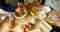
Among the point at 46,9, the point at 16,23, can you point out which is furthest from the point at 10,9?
the point at 46,9

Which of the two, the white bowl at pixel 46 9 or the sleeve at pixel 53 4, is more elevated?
the sleeve at pixel 53 4

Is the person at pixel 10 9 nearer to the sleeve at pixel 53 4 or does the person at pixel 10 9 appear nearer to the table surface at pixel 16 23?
the table surface at pixel 16 23

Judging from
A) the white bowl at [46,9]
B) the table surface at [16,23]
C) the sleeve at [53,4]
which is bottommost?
the table surface at [16,23]

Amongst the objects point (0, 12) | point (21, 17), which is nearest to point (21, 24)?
point (21, 17)

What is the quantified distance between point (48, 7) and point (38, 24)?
153 mm

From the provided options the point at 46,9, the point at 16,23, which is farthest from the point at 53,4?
the point at 16,23

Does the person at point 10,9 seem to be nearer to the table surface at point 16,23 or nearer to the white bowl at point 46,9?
the table surface at point 16,23

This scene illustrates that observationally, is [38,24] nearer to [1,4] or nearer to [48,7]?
Answer: [48,7]

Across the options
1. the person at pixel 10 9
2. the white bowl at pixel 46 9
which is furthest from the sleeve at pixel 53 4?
the person at pixel 10 9

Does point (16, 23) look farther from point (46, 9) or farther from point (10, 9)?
point (46, 9)

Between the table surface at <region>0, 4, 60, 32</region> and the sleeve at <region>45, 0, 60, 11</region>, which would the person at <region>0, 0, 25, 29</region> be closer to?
the table surface at <region>0, 4, 60, 32</region>

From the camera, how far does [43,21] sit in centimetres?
114

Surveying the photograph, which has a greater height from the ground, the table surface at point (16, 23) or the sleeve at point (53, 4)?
the sleeve at point (53, 4)

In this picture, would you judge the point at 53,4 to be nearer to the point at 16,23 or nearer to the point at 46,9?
the point at 46,9
